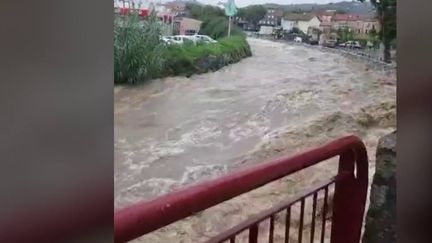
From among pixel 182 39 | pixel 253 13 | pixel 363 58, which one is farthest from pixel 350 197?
pixel 182 39

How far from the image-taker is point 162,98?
143 centimetres

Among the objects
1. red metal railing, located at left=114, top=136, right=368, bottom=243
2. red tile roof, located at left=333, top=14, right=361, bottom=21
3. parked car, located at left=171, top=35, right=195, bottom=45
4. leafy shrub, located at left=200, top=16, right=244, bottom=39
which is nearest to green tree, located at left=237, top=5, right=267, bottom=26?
leafy shrub, located at left=200, top=16, right=244, bottom=39

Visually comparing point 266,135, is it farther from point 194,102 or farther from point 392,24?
point 392,24

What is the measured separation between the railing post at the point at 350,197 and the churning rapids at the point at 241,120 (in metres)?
0.05

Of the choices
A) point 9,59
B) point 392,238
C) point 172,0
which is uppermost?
point 172,0

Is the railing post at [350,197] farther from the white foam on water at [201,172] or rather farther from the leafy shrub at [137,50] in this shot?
the leafy shrub at [137,50]

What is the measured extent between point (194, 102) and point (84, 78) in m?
0.41

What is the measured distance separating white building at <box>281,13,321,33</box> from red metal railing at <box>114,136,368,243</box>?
36cm

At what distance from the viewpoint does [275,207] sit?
162 centimetres

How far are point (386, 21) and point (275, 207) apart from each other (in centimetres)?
72

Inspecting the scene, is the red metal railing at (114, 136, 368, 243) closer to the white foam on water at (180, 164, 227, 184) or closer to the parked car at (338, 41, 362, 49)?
the white foam on water at (180, 164, 227, 184)

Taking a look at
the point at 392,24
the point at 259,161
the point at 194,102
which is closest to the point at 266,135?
the point at 259,161

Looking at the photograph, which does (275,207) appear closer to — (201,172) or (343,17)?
(201,172)

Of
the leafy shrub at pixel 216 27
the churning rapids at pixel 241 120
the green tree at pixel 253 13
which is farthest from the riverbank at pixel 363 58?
the leafy shrub at pixel 216 27
